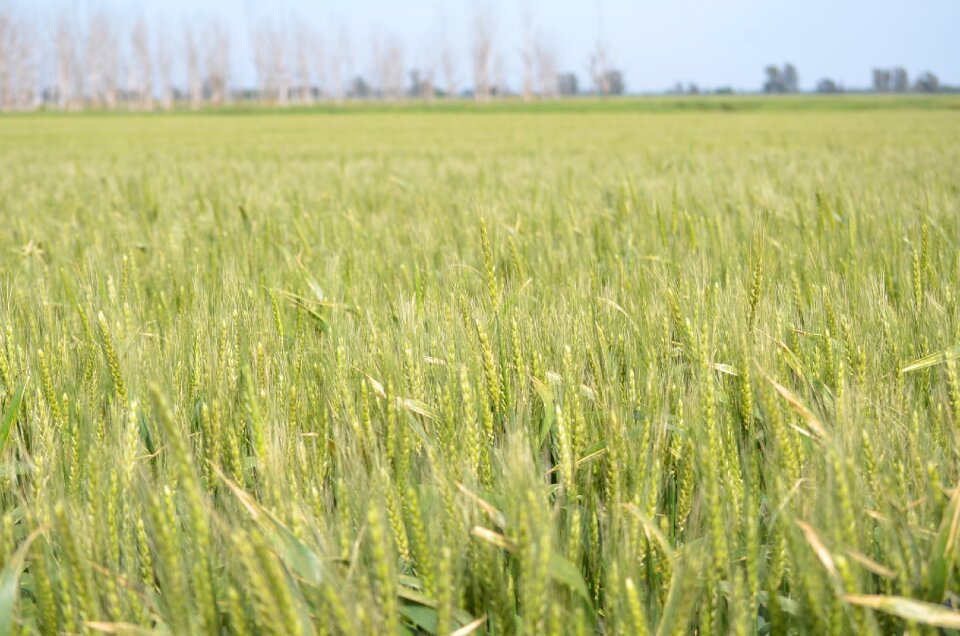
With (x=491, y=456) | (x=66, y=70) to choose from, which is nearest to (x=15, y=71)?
(x=66, y=70)

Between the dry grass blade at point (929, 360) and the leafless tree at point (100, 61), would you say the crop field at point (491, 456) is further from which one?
the leafless tree at point (100, 61)

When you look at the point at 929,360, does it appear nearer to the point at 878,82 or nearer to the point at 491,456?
the point at 491,456

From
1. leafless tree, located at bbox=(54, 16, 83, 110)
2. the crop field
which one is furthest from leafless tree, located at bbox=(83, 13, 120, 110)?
the crop field

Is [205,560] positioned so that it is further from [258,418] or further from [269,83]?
[269,83]

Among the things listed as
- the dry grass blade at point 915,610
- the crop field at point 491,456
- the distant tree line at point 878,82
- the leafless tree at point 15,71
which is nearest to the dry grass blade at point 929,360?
the crop field at point 491,456

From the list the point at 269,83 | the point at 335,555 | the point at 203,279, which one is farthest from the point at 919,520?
the point at 269,83

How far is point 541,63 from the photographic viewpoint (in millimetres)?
96312

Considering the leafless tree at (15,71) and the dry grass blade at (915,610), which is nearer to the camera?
the dry grass blade at (915,610)

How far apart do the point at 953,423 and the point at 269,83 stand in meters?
94.7

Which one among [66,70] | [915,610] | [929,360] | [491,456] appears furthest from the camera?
[66,70]

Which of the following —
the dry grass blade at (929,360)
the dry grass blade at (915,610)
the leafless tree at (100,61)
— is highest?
the leafless tree at (100,61)

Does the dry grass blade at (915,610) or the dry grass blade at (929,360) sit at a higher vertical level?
the dry grass blade at (929,360)

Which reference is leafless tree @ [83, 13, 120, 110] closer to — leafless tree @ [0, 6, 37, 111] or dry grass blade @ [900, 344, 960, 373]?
leafless tree @ [0, 6, 37, 111]

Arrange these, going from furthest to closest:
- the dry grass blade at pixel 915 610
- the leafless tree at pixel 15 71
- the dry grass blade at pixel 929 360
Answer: the leafless tree at pixel 15 71
the dry grass blade at pixel 929 360
the dry grass blade at pixel 915 610
